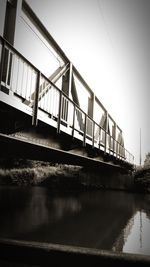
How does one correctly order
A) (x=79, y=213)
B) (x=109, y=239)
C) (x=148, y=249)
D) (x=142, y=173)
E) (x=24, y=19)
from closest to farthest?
1. (x=148, y=249)
2. (x=109, y=239)
3. (x=24, y=19)
4. (x=79, y=213)
5. (x=142, y=173)

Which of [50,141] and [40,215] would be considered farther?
[40,215]

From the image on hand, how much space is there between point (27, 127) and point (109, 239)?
3929mm

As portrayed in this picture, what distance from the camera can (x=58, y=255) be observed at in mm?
4129

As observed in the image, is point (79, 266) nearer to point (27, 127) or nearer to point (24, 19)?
point (27, 127)

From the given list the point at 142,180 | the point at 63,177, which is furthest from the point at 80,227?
the point at 63,177

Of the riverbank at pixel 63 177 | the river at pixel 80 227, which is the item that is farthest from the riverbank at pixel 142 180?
the river at pixel 80 227

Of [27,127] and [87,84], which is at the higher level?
[87,84]

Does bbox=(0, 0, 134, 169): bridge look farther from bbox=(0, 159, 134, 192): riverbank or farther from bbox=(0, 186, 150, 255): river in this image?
bbox=(0, 159, 134, 192): riverbank

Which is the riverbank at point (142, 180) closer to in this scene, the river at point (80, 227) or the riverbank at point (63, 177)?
the riverbank at point (63, 177)

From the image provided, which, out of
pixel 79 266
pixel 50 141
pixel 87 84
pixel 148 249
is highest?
pixel 87 84

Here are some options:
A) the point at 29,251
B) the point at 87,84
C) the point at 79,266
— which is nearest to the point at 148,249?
the point at 79,266

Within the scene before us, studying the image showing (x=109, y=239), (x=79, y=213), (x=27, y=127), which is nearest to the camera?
(x=27, y=127)

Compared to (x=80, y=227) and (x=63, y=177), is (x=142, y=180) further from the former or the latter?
(x=80, y=227)

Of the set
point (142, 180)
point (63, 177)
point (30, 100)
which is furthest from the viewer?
point (63, 177)
